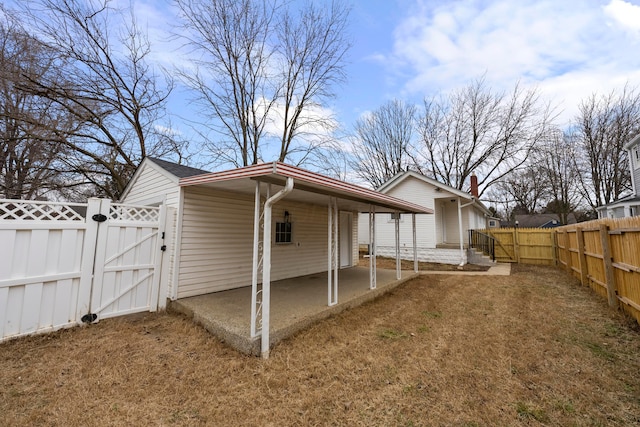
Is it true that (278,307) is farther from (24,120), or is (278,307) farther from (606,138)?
(606,138)

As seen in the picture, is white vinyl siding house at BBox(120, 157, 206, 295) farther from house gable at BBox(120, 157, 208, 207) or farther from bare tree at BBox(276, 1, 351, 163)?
bare tree at BBox(276, 1, 351, 163)

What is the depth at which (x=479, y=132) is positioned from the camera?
1997cm

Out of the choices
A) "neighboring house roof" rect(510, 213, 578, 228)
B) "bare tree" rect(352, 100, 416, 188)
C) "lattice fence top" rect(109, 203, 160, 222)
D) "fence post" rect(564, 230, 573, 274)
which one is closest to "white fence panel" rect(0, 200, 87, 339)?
"lattice fence top" rect(109, 203, 160, 222)

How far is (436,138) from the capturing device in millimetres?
21797

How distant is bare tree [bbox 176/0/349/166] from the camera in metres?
11.3

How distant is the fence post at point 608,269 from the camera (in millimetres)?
4805

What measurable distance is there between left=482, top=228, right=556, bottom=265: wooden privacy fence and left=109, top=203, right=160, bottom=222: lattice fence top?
14.3 meters

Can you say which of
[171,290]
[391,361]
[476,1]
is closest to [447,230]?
[476,1]

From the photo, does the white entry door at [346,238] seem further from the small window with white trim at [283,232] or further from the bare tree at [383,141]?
the bare tree at [383,141]

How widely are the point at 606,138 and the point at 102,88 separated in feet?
90.1

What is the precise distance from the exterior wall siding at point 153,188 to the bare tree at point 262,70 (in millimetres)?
6622

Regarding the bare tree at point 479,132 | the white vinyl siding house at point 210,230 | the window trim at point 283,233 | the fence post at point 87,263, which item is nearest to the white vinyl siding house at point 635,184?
the bare tree at point 479,132

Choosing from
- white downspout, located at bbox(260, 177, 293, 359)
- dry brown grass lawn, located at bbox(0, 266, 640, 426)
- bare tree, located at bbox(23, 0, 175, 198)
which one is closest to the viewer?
dry brown grass lawn, located at bbox(0, 266, 640, 426)

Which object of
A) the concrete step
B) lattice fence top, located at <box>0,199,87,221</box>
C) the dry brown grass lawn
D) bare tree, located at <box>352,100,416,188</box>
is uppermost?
bare tree, located at <box>352,100,416,188</box>
